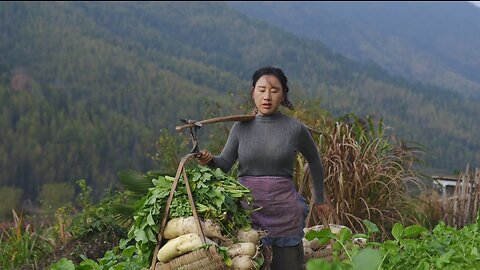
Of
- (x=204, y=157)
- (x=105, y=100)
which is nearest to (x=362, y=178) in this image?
(x=204, y=157)

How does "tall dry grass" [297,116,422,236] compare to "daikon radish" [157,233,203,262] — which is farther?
"tall dry grass" [297,116,422,236]

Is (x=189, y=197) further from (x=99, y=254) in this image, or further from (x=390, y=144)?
(x=390, y=144)

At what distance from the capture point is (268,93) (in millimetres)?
3494

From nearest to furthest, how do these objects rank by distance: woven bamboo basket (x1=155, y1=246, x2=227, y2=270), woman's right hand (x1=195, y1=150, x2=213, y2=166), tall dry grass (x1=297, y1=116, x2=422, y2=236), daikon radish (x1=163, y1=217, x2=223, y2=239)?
woven bamboo basket (x1=155, y1=246, x2=227, y2=270), daikon radish (x1=163, y1=217, x2=223, y2=239), woman's right hand (x1=195, y1=150, x2=213, y2=166), tall dry grass (x1=297, y1=116, x2=422, y2=236)

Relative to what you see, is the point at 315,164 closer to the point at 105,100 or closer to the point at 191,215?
the point at 191,215

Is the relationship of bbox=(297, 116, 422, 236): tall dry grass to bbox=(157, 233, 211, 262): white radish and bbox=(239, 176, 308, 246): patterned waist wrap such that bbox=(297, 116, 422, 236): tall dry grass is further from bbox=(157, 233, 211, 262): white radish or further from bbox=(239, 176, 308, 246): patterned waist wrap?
bbox=(157, 233, 211, 262): white radish

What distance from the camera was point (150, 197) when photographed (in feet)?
10.2

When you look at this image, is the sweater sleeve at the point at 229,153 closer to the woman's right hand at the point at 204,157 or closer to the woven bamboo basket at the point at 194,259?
the woman's right hand at the point at 204,157

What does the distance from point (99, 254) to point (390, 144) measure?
9.82ft

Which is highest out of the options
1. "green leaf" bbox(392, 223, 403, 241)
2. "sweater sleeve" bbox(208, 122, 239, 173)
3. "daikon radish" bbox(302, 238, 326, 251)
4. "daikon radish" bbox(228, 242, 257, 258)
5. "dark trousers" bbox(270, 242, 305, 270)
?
"sweater sleeve" bbox(208, 122, 239, 173)

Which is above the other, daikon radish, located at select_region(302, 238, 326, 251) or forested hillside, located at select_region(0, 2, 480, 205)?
daikon radish, located at select_region(302, 238, 326, 251)

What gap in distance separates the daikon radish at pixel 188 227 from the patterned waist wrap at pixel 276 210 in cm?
48

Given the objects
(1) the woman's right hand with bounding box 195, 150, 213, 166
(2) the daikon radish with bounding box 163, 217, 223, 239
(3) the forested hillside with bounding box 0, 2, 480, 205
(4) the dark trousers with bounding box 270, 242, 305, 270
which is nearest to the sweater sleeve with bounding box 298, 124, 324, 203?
(4) the dark trousers with bounding box 270, 242, 305, 270

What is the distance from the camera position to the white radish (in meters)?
2.88
